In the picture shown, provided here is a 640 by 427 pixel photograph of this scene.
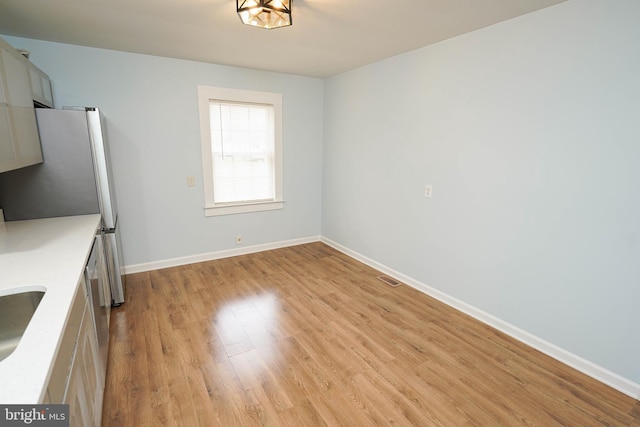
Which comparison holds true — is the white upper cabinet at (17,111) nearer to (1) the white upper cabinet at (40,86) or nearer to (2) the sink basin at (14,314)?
(1) the white upper cabinet at (40,86)

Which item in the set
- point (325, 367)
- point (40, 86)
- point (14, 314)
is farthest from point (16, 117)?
point (325, 367)

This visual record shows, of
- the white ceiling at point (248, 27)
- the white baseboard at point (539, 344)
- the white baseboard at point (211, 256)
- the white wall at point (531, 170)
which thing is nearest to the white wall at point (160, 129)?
the white baseboard at point (211, 256)

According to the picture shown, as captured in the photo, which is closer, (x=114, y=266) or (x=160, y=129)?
(x=114, y=266)

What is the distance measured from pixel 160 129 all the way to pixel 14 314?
8.62ft

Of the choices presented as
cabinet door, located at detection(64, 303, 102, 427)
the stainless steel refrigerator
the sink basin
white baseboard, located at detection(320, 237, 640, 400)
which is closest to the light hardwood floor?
white baseboard, located at detection(320, 237, 640, 400)

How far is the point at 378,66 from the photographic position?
11.6 ft

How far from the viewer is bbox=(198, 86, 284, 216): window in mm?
3859

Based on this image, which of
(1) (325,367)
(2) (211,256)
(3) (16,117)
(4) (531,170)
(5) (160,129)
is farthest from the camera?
(2) (211,256)

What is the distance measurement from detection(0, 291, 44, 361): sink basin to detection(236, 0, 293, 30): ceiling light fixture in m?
1.93

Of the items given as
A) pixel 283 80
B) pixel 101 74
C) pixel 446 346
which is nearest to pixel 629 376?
pixel 446 346

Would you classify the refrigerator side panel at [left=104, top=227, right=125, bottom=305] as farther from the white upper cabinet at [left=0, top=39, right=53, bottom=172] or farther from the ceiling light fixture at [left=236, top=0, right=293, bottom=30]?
the ceiling light fixture at [left=236, top=0, right=293, bottom=30]

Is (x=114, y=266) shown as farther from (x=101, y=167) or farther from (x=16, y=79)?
(x=16, y=79)

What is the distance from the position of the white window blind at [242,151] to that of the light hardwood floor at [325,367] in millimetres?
1458

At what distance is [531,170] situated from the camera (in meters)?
2.32
